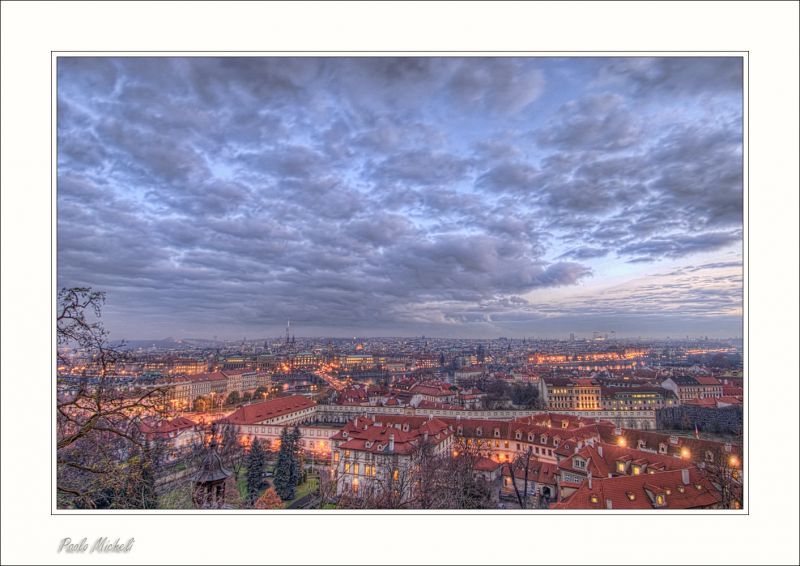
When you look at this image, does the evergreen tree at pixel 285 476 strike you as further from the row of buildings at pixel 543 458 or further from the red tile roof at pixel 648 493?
the red tile roof at pixel 648 493

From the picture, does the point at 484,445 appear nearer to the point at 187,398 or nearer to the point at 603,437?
the point at 603,437

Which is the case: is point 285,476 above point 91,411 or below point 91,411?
below

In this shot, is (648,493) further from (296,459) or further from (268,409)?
(268,409)

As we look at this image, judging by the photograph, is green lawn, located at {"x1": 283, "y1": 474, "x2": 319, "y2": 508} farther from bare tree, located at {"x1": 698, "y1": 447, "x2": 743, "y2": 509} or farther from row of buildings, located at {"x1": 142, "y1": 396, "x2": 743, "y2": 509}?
bare tree, located at {"x1": 698, "y1": 447, "x2": 743, "y2": 509}

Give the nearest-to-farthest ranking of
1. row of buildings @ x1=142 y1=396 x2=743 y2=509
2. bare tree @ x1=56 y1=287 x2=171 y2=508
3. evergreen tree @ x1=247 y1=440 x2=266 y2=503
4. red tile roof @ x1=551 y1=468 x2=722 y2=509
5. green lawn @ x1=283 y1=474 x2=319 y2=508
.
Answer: bare tree @ x1=56 y1=287 x2=171 y2=508, red tile roof @ x1=551 y1=468 x2=722 y2=509, row of buildings @ x1=142 y1=396 x2=743 y2=509, green lawn @ x1=283 y1=474 x2=319 y2=508, evergreen tree @ x1=247 y1=440 x2=266 y2=503

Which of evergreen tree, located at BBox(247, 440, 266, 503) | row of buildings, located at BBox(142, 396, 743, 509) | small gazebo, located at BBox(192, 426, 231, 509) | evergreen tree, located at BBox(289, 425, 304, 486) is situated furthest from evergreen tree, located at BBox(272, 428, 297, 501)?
small gazebo, located at BBox(192, 426, 231, 509)

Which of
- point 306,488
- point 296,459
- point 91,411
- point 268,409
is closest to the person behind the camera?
point 91,411

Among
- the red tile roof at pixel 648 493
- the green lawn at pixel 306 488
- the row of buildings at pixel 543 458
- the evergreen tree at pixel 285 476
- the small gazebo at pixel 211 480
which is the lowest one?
the green lawn at pixel 306 488

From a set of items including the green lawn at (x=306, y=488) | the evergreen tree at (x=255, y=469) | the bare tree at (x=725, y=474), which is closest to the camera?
the bare tree at (x=725, y=474)

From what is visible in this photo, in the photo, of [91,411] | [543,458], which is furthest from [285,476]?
[91,411]

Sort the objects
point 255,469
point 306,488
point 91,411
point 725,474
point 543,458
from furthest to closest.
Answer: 1. point 255,469
2. point 306,488
3. point 543,458
4. point 725,474
5. point 91,411

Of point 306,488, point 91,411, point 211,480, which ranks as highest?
point 91,411

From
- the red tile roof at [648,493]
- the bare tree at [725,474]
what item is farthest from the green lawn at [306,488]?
the bare tree at [725,474]
